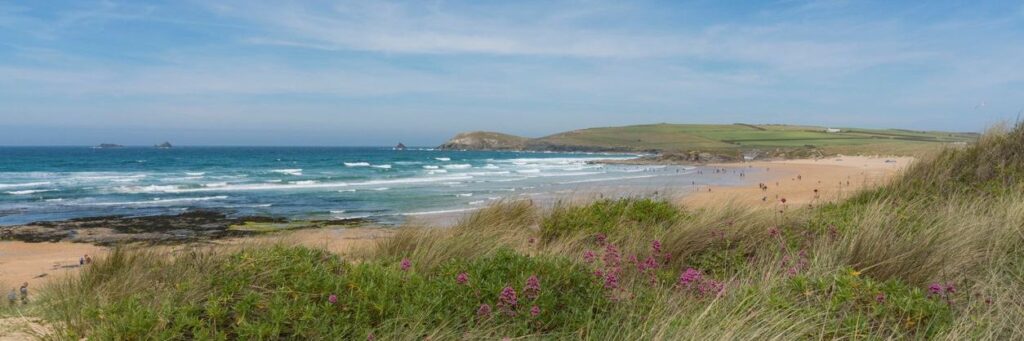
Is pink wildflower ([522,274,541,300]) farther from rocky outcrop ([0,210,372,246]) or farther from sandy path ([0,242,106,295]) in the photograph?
rocky outcrop ([0,210,372,246])

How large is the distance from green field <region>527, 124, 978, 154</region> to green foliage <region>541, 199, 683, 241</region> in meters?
84.8

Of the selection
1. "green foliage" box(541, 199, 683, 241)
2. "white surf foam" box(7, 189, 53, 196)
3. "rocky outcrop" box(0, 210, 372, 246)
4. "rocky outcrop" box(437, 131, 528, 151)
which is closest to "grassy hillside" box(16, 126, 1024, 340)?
"green foliage" box(541, 199, 683, 241)

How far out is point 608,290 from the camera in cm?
427

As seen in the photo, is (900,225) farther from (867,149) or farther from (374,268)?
(867,149)

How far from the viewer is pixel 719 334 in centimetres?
329

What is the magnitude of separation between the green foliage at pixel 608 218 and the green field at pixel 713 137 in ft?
278

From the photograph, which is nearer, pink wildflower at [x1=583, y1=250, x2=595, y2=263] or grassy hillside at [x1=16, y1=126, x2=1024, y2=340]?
grassy hillside at [x1=16, y1=126, x2=1024, y2=340]

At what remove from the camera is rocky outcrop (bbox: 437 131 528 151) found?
152375 mm

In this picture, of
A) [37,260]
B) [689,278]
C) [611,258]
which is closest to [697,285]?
[689,278]

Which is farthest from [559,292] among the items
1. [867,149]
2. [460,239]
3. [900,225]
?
[867,149]

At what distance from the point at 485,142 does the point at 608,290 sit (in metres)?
151

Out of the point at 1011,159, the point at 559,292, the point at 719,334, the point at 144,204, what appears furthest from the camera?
the point at 144,204

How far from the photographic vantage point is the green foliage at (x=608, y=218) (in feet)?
23.8

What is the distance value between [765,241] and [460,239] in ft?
9.01
